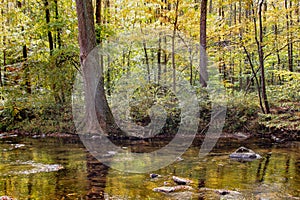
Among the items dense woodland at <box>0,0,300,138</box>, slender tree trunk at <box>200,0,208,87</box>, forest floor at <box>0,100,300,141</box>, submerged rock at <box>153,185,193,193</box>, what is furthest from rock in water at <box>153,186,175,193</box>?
slender tree trunk at <box>200,0,208,87</box>

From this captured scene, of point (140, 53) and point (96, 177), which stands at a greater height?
point (140, 53)

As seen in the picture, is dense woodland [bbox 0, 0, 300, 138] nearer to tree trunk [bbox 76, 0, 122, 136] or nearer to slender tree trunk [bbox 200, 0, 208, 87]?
slender tree trunk [bbox 200, 0, 208, 87]

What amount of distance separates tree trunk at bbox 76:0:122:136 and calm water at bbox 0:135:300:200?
6.98 ft

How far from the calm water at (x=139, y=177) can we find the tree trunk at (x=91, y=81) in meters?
2.13

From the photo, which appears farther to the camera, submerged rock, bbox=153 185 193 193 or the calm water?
submerged rock, bbox=153 185 193 193

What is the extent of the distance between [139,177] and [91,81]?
4.84 metres

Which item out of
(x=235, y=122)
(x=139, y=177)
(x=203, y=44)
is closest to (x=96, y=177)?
(x=139, y=177)

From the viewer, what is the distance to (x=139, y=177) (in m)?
4.53

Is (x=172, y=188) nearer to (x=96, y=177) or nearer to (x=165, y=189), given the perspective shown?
(x=165, y=189)

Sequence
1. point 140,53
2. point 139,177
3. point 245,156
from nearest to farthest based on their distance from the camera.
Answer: point 139,177, point 245,156, point 140,53

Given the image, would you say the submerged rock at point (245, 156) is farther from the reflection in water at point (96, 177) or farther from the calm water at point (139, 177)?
the reflection in water at point (96, 177)

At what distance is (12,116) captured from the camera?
441 inches

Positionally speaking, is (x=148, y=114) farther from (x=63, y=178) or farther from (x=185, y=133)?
(x=63, y=178)

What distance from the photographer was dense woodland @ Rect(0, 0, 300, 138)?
9.50 metres
